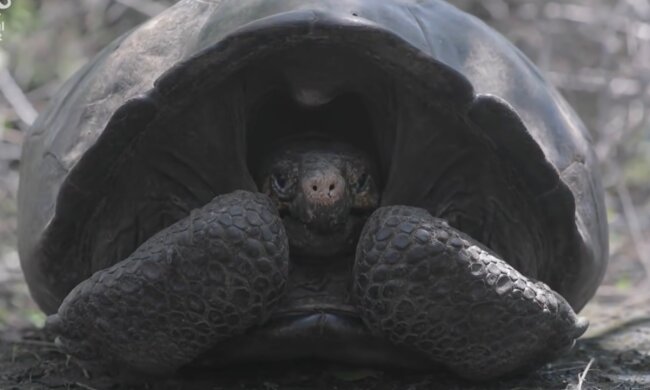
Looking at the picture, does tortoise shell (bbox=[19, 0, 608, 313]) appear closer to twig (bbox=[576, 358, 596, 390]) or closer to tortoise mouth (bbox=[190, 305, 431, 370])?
twig (bbox=[576, 358, 596, 390])

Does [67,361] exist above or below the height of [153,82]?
below

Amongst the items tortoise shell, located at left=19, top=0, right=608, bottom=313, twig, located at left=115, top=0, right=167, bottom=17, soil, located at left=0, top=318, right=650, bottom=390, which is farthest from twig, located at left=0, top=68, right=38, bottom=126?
tortoise shell, located at left=19, top=0, right=608, bottom=313

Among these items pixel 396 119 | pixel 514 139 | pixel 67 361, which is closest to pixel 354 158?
pixel 396 119

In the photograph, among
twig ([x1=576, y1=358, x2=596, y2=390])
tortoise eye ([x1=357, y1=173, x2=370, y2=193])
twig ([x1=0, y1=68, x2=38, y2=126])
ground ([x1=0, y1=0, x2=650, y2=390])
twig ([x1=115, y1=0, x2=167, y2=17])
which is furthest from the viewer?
twig ([x1=115, y1=0, x2=167, y2=17])

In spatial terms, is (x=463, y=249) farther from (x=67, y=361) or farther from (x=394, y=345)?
(x=67, y=361)

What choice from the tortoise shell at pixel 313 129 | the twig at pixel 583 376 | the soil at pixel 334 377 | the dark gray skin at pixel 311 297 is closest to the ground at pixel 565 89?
the soil at pixel 334 377

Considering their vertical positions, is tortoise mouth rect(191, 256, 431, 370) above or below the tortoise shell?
below

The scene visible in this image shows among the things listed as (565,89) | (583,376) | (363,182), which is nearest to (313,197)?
(363,182)
